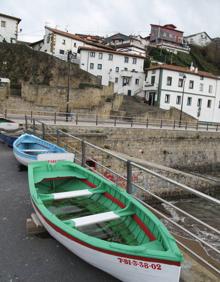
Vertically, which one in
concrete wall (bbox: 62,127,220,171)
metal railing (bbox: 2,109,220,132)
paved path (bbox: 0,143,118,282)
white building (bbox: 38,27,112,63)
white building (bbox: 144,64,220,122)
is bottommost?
concrete wall (bbox: 62,127,220,171)

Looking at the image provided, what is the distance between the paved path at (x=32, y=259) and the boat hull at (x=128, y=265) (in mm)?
296

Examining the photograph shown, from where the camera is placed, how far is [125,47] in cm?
5394

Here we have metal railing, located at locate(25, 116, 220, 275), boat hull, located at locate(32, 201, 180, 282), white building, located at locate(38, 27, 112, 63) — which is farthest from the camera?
white building, located at locate(38, 27, 112, 63)

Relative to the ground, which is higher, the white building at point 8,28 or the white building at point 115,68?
the white building at point 8,28

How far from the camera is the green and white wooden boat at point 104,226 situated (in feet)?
8.24

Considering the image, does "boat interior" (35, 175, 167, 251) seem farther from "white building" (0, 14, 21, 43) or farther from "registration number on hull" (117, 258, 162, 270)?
"white building" (0, 14, 21, 43)

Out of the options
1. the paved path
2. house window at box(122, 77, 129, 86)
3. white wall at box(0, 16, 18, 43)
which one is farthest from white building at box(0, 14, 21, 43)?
the paved path

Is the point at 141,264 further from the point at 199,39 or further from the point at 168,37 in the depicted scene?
the point at 199,39

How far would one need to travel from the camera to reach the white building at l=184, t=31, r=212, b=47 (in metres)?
75.6

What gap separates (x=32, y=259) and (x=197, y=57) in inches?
2677

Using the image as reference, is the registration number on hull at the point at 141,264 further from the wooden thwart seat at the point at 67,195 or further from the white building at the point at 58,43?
the white building at the point at 58,43

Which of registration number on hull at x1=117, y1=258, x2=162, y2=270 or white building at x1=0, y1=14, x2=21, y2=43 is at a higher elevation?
white building at x1=0, y1=14, x2=21, y2=43

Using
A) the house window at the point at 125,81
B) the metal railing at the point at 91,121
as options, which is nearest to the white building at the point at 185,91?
the house window at the point at 125,81

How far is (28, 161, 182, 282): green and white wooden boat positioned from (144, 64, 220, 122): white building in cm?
3382
